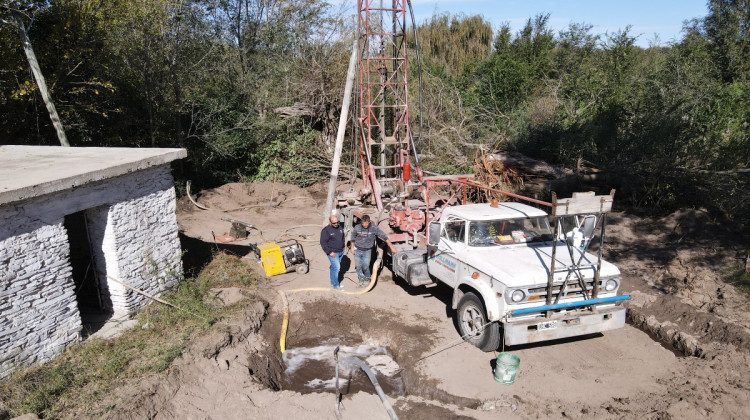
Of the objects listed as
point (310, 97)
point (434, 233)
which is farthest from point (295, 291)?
point (310, 97)

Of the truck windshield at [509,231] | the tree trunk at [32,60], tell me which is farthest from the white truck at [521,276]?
the tree trunk at [32,60]

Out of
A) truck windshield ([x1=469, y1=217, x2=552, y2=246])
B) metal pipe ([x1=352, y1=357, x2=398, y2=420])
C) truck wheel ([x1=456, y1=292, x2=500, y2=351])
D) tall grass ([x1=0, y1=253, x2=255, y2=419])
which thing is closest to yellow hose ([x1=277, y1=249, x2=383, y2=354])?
tall grass ([x1=0, y1=253, x2=255, y2=419])

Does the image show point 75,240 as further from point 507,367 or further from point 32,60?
point 507,367

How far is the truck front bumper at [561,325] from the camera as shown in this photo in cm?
691

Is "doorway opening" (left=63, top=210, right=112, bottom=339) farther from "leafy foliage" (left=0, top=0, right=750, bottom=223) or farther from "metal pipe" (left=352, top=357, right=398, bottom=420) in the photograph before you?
"leafy foliage" (left=0, top=0, right=750, bottom=223)

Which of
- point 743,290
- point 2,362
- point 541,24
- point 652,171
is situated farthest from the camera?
point 541,24

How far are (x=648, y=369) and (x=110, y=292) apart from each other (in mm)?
8470

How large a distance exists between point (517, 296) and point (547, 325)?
60cm

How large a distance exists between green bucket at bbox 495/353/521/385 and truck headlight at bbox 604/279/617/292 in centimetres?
182

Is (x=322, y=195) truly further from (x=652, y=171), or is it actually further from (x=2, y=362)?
(x=2, y=362)

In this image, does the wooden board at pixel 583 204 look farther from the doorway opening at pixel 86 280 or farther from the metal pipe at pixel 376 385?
the doorway opening at pixel 86 280

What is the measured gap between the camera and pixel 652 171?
545 inches

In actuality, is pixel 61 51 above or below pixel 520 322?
above

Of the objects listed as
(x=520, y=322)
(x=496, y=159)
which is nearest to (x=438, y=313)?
(x=520, y=322)
